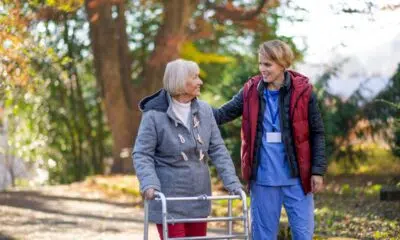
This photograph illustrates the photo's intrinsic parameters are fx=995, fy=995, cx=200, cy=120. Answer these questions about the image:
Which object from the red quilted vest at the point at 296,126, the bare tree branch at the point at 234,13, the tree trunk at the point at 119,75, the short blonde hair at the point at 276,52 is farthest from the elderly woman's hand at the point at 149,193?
the tree trunk at the point at 119,75

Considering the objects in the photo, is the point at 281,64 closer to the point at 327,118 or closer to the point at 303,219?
the point at 303,219

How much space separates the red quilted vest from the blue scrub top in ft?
0.21

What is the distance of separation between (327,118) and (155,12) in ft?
33.8

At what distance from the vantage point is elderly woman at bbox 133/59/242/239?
554cm

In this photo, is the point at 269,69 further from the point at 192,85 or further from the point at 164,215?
the point at 164,215

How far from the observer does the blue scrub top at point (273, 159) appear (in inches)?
235

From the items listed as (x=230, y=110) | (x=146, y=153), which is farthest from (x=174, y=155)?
(x=230, y=110)

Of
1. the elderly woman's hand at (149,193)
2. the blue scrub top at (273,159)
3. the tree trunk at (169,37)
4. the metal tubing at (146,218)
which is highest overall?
the tree trunk at (169,37)

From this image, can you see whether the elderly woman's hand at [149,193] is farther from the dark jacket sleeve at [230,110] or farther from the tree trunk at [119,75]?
the tree trunk at [119,75]

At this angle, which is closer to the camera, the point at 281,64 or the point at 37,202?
the point at 281,64

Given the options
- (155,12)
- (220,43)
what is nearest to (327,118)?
(155,12)

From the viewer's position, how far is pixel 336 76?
15016 millimetres

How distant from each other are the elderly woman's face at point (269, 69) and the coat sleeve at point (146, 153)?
787 millimetres

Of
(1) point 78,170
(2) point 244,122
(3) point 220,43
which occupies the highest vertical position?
(3) point 220,43
